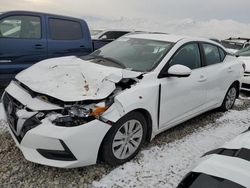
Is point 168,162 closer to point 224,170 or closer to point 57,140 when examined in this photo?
point 57,140

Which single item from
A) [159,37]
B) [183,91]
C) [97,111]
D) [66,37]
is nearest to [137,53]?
[159,37]

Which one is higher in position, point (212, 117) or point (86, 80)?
point (86, 80)

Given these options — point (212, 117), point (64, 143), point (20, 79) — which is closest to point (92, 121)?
point (64, 143)

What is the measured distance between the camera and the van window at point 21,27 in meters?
5.66

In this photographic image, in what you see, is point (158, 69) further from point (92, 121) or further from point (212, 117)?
point (212, 117)

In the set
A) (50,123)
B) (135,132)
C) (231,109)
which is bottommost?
(231,109)

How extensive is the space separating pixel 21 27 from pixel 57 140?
3959mm

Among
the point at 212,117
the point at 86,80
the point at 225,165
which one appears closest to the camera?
the point at 225,165

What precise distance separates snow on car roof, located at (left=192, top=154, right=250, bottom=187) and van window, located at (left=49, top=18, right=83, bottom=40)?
509cm

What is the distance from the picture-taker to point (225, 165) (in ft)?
6.36

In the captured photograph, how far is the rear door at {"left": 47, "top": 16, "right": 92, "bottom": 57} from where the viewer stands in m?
6.28

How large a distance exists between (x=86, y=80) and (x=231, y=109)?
12.4 ft

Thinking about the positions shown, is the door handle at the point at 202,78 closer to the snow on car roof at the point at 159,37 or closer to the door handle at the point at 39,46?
the snow on car roof at the point at 159,37

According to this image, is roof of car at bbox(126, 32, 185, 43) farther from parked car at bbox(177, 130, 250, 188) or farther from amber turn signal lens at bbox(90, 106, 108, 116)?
parked car at bbox(177, 130, 250, 188)
